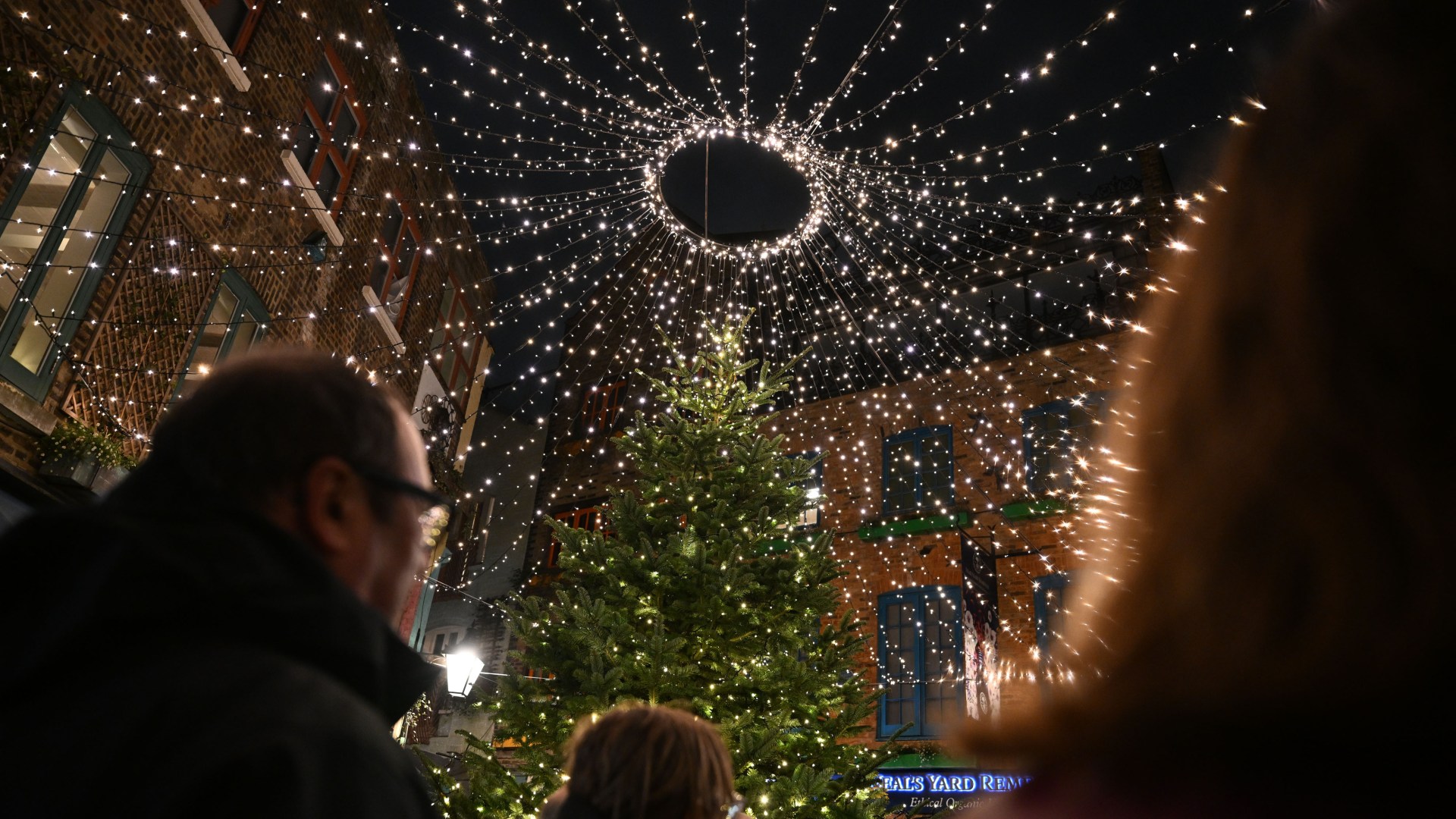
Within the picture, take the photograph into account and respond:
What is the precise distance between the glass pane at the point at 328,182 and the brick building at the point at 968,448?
16.1ft

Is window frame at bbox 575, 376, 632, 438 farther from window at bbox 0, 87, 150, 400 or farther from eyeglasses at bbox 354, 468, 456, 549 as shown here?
eyeglasses at bbox 354, 468, 456, 549

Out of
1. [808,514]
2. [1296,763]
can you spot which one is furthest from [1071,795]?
[808,514]

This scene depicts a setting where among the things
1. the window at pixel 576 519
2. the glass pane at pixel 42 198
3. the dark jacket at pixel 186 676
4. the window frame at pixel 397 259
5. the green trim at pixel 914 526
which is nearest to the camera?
the dark jacket at pixel 186 676

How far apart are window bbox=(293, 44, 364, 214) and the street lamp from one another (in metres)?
5.72

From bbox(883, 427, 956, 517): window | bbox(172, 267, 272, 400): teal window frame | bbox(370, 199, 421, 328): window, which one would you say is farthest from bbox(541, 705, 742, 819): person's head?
bbox(370, 199, 421, 328): window

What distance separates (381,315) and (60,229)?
5.05m

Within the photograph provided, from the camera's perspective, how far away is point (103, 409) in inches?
283

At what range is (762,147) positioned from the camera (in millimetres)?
7484

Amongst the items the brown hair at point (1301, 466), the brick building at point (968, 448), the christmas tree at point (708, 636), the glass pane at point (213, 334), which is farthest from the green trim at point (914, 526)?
the brown hair at point (1301, 466)

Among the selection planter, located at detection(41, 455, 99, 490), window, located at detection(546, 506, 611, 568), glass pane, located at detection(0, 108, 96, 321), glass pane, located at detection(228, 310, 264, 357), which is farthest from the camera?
window, located at detection(546, 506, 611, 568)

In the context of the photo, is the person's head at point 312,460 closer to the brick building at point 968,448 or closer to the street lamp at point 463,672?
the street lamp at point 463,672

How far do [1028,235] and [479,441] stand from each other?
1927 cm

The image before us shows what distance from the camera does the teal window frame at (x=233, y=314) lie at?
8.20 metres

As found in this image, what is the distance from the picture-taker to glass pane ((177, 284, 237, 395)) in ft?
27.8
